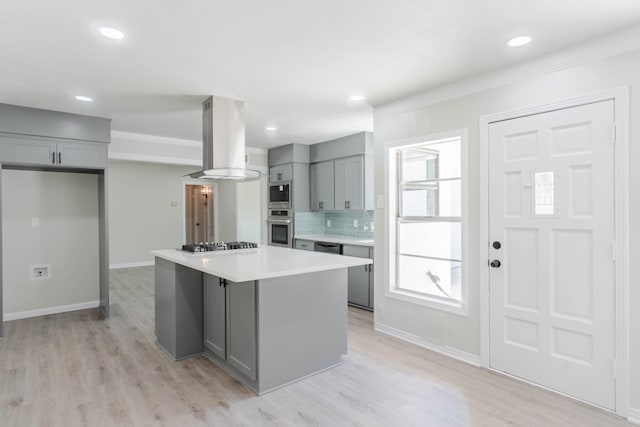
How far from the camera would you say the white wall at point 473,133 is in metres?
2.19

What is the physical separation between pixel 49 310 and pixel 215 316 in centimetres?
293

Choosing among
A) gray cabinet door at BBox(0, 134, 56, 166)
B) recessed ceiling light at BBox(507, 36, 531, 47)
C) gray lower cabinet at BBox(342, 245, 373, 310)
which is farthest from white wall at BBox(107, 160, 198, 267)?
recessed ceiling light at BBox(507, 36, 531, 47)

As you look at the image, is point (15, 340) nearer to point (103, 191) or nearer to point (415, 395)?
point (103, 191)

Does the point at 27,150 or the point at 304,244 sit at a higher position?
the point at 27,150

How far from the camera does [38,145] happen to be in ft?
12.6

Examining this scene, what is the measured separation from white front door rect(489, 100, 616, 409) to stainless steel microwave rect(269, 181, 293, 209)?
3.66m

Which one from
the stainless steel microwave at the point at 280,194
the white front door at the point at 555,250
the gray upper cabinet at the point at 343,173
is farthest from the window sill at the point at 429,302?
the stainless steel microwave at the point at 280,194

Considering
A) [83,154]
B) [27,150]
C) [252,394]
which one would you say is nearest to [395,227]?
[252,394]

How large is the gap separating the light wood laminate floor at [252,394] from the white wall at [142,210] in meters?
4.59

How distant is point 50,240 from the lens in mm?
4465

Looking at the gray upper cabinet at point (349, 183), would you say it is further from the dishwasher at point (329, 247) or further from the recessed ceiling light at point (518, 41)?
the recessed ceiling light at point (518, 41)

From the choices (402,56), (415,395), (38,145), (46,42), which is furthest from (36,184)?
(415,395)

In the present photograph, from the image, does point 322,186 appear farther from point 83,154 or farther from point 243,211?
point 83,154

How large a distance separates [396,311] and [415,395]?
3.92 ft
